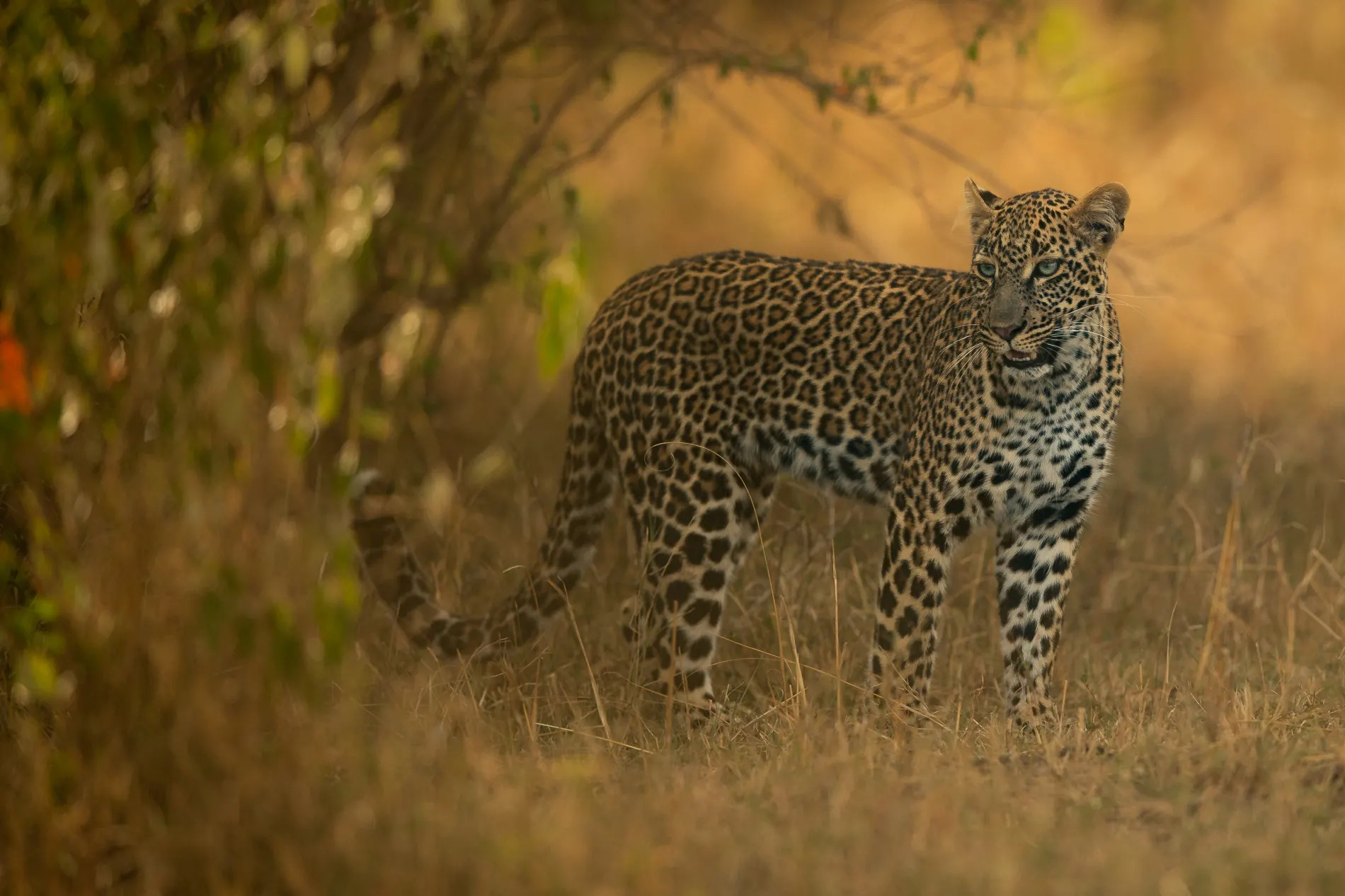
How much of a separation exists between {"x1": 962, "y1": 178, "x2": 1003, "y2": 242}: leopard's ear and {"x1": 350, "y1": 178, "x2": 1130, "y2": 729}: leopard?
1 centimetres

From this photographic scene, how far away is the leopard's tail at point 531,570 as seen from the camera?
626cm

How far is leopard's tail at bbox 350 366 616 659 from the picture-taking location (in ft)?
20.5

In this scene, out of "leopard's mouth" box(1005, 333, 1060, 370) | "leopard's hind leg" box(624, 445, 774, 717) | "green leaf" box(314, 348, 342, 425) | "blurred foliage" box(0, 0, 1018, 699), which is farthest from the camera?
"leopard's hind leg" box(624, 445, 774, 717)

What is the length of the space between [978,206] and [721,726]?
217 centimetres

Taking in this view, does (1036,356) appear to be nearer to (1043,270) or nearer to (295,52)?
(1043,270)

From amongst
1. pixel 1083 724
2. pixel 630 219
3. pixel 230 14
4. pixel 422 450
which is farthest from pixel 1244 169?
pixel 230 14

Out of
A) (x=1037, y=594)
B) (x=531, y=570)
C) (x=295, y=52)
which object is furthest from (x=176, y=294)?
(x=1037, y=594)

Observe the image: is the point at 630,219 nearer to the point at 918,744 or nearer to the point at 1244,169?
the point at 1244,169

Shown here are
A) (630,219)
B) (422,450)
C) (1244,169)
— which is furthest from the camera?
(1244,169)

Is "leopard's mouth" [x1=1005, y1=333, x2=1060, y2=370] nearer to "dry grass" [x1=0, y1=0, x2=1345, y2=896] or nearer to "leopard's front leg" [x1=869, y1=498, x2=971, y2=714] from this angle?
"leopard's front leg" [x1=869, y1=498, x2=971, y2=714]

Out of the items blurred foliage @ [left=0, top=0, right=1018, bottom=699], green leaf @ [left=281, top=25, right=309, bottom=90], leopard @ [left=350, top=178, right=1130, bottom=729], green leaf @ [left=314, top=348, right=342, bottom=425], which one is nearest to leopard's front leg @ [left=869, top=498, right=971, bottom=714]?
leopard @ [left=350, top=178, right=1130, bottom=729]

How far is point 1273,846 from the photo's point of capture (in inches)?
169

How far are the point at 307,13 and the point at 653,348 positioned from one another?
103 inches

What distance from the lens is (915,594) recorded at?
616 centimetres
